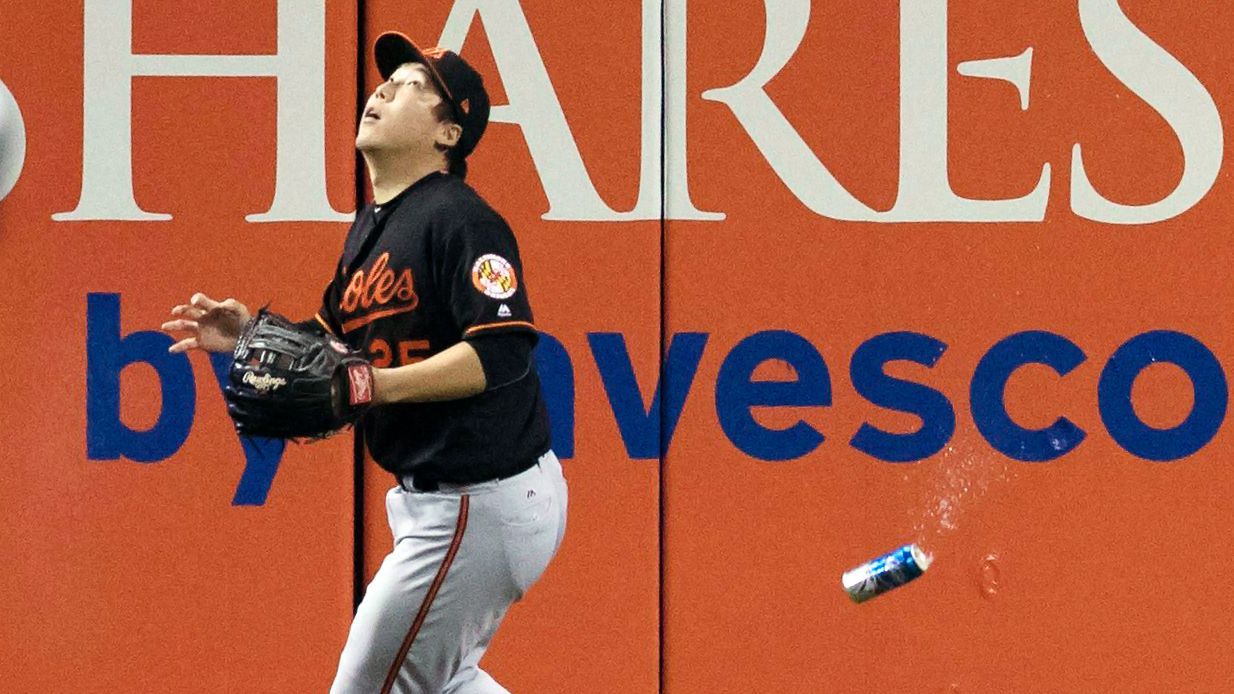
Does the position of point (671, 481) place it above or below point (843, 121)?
below

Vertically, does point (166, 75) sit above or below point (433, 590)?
above

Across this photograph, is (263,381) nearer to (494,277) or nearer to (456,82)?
(494,277)

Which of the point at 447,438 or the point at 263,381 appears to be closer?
the point at 263,381

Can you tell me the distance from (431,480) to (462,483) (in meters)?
0.05

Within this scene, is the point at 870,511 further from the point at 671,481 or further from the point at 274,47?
the point at 274,47

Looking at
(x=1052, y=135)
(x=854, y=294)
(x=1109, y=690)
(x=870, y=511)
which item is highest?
(x=1052, y=135)

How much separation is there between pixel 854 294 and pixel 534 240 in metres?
0.64

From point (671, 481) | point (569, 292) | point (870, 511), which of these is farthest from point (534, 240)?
point (870, 511)

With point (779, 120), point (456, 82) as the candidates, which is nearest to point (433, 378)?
point (456, 82)

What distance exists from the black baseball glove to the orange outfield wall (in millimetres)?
979

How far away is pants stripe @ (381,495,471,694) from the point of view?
2.67 meters

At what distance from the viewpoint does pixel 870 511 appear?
3.64m

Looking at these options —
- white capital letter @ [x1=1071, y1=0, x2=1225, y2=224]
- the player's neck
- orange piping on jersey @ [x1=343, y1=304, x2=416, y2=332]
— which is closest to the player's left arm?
orange piping on jersey @ [x1=343, y1=304, x2=416, y2=332]

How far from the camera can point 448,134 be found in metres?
2.90
